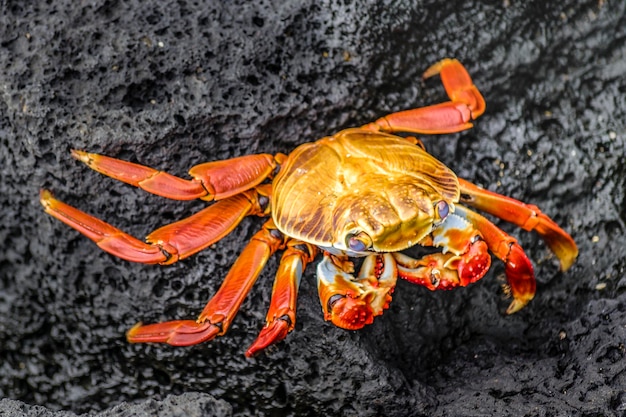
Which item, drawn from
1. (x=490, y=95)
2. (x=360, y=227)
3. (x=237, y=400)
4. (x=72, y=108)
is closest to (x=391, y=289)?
(x=360, y=227)

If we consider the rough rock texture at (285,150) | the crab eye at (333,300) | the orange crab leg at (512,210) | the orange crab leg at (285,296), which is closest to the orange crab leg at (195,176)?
the rough rock texture at (285,150)

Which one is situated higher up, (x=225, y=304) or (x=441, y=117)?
(x=441, y=117)

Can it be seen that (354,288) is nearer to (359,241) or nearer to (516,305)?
(359,241)

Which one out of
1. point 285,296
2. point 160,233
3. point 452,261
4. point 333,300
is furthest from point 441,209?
point 160,233

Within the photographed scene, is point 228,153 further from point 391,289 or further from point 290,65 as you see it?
point 391,289

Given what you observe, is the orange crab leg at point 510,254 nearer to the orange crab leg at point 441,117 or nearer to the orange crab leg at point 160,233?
the orange crab leg at point 441,117
